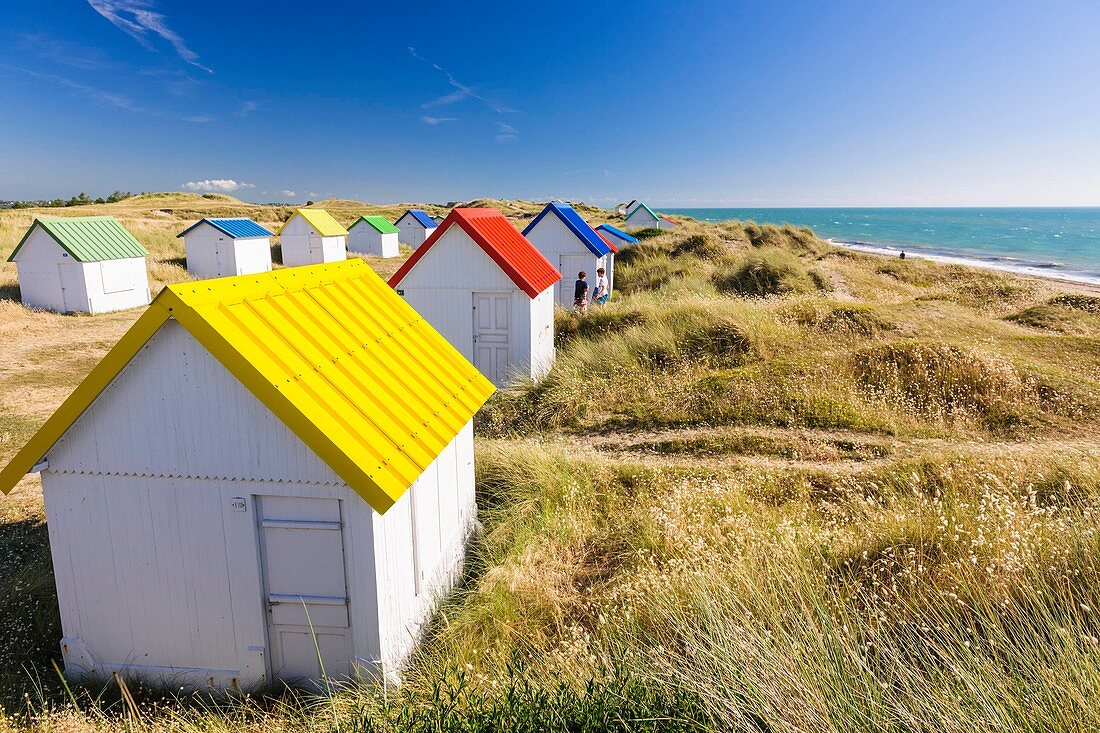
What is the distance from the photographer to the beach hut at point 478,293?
13078 millimetres

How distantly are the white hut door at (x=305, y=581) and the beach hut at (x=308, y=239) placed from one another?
120 ft

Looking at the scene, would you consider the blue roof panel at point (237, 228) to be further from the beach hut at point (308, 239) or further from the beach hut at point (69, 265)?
the beach hut at point (69, 265)

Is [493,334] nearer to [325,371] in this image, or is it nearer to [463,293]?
[463,293]

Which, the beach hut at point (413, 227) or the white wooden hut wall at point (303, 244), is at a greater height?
the beach hut at point (413, 227)

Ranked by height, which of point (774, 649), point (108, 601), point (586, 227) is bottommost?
point (108, 601)

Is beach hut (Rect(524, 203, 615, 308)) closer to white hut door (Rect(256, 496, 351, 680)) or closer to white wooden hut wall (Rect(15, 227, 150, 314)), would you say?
white wooden hut wall (Rect(15, 227, 150, 314))

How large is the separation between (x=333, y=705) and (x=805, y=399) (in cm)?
960

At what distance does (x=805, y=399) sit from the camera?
11508 mm

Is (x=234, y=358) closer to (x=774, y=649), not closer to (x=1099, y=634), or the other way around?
(x=774, y=649)

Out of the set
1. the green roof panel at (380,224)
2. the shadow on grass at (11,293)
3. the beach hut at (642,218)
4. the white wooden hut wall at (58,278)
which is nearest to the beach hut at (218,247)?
the shadow on grass at (11,293)

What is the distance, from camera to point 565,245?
70.0ft

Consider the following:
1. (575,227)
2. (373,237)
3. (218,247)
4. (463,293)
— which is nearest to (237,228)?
(218,247)

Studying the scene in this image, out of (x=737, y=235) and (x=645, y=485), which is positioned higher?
(x=737, y=235)

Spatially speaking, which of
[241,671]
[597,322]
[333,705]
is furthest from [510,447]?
[597,322]
